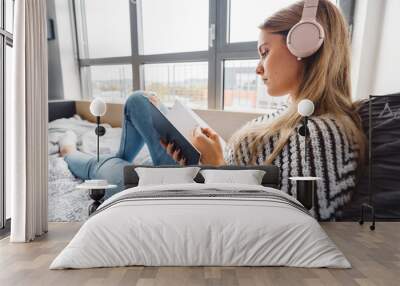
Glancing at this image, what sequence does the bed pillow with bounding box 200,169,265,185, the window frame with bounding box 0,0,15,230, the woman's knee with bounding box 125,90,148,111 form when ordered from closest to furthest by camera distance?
the window frame with bounding box 0,0,15,230
the bed pillow with bounding box 200,169,265,185
the woman's knee with bounding box 125,90,148,111

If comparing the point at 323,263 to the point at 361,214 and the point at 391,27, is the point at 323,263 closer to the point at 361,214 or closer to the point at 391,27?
the point at 361,214

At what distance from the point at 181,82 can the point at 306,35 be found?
1.58 metres

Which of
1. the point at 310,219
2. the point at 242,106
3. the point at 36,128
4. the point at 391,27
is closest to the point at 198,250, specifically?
the point at 310,219

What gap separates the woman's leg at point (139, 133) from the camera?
4.57m

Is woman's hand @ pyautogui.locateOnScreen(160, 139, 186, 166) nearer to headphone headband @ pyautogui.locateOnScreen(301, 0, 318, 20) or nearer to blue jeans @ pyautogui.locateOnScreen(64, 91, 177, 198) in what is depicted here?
blue jeans @ pyautogui.locateOnScreen(64, 91, 177, 198)

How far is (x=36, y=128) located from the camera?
370 cm

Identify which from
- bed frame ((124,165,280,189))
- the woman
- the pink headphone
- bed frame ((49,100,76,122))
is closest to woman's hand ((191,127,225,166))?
the woman

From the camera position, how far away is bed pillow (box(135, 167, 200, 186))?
4.08 metres

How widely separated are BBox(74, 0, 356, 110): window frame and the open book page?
9.9 inches

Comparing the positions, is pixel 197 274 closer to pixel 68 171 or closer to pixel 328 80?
pixel 68 171

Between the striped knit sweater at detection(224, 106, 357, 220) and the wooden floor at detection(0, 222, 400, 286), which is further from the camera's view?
the striped knit sweater at detection(224, 106, 357, 220)

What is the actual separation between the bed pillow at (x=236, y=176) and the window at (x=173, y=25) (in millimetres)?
1609

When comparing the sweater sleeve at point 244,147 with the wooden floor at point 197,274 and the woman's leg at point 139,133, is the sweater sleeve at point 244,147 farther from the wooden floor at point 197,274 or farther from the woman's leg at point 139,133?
the wooden floor at point 197,274

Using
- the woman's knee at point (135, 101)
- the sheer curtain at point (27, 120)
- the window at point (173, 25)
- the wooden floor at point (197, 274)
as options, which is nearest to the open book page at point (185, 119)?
the woman's knee at point (135, 101)
